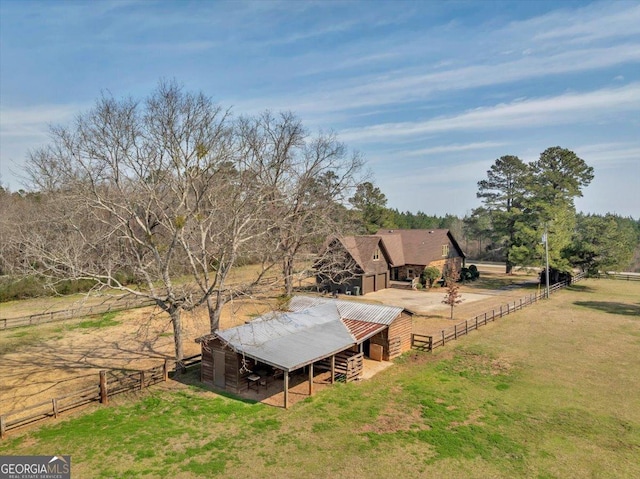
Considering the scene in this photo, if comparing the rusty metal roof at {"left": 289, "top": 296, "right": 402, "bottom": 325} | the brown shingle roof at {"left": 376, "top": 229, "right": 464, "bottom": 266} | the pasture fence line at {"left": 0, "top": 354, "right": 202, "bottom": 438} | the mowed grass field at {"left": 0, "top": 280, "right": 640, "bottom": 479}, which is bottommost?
the mowed grass field at {"left": 0, "top": 280, "right": 640, "bottom": 479}

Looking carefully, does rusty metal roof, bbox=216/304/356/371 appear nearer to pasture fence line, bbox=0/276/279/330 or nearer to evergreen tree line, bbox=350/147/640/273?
pasture fence line, bbox=0/276/279/330

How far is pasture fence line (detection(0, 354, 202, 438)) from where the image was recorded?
1356 cm

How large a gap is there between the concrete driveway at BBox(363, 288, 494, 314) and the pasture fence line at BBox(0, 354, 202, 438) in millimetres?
19817

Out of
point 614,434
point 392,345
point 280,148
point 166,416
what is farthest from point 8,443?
point 280,148

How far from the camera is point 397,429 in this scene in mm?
13625

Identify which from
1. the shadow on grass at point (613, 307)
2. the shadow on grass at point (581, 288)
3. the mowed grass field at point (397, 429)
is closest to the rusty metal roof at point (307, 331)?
the mowed grass field at point (397, 429)

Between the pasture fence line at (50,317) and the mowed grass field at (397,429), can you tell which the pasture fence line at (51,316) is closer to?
the pasture fence line at (50,317)

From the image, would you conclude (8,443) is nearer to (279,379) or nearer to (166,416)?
(166,416)

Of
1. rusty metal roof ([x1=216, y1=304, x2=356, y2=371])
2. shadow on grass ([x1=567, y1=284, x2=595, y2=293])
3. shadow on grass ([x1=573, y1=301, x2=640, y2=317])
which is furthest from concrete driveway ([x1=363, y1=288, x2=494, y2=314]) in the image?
rusty metal roof ([x1=216, y1=304, x2=356, y2=371])

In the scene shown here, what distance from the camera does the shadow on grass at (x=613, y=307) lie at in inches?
1225

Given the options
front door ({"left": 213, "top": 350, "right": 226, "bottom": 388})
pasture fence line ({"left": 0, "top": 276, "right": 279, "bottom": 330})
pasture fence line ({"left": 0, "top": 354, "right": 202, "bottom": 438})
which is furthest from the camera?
pasture fence line ({"left": 0, "top": 276, "right": 279, "bottom": 330})

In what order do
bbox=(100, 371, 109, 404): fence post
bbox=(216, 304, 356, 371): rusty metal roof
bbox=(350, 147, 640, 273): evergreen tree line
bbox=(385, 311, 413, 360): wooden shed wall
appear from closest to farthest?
bbox=(100, 371, 109, 404): fence post < bbox=(216, 304, 356, 371): rusty metal roof < bbox=(385, 311, 413, 360): wooden shed wall < bbox=(350, 147, 640, 273): evergreen tree line

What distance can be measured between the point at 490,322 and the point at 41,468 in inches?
1011

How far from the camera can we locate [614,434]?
43.4 ft
